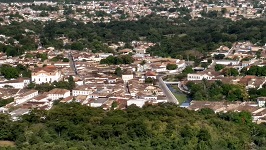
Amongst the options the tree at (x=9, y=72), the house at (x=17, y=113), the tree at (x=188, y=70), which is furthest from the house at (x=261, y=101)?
the tree at (x=9, y=72)

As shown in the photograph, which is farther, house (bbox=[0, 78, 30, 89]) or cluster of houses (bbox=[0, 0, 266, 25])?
cluster of houses (bbox=[0, 0, 266, 25])

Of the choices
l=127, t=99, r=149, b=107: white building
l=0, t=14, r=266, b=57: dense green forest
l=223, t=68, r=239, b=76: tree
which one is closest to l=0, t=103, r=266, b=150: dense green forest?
l=127, t=99, r=149, b=107: white building

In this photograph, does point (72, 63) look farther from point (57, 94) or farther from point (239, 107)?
Result: point (239, 107)

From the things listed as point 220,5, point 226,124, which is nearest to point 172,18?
point 220,5

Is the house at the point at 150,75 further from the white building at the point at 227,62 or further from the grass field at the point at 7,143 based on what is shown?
the grass field at the point at 7,143

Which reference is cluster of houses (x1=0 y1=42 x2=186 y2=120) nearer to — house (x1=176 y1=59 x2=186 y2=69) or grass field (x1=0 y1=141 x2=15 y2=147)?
house (x1=176 y1=59 x2=186 y2=69)

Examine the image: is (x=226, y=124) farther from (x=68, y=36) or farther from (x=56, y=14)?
(x=56, y=14)

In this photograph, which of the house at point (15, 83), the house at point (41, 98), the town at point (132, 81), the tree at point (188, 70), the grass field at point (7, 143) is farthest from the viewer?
the tree at point (188, 70)
